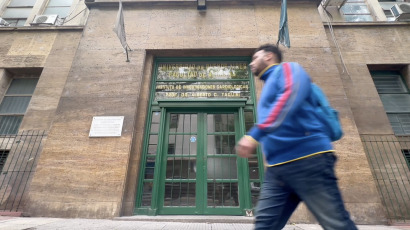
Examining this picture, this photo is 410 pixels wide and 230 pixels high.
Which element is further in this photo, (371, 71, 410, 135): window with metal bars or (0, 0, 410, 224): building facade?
(371, 71, 410, 135): window with metal bars

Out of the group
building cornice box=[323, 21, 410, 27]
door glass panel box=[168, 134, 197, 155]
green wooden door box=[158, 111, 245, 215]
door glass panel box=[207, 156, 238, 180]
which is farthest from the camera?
building cornice box=[323, 21, 410, 27]

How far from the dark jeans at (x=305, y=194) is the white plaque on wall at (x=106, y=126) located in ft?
15.6

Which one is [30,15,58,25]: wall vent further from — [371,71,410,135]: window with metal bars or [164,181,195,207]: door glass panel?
[371,71,410,135]: window with metal bars

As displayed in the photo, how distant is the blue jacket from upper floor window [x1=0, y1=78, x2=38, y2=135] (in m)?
8.66

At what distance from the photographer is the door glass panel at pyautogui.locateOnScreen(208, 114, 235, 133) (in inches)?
245

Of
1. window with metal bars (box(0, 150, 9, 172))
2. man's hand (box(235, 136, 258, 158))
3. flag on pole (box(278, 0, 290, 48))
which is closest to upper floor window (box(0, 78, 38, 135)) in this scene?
window with metal bars (box(0, 150, 9, 172))

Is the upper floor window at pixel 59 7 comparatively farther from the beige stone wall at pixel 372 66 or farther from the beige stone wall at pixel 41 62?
the beige stone wall at pixel 372 66

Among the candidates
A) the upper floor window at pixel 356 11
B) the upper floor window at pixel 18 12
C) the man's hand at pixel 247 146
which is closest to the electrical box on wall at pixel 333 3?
the upper floor window at pixel 356 11

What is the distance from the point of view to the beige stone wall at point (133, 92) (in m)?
4.89

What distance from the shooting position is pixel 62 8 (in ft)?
32.1

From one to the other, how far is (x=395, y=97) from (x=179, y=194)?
793 cm

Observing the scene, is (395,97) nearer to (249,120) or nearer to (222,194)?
(249,120)

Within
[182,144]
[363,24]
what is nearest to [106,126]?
[182,144]

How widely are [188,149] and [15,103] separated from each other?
21.9 ft
